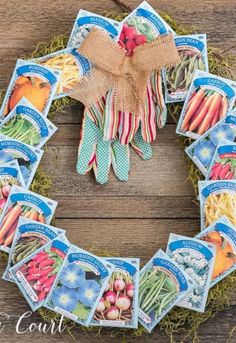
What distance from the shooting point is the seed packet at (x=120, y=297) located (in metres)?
1.53

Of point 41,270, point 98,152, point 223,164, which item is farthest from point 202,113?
point 41,270

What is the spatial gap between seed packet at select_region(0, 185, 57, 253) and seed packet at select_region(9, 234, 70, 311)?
1.9 inches

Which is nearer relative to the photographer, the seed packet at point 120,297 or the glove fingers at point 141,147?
the seed packet at point 120,297

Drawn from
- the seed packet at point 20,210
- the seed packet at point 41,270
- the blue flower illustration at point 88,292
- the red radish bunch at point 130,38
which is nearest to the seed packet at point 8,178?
the seed packet at point 20,210

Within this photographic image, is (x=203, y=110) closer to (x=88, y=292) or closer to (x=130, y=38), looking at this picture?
(x=130, y=38)

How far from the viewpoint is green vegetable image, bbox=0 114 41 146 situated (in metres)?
1.59

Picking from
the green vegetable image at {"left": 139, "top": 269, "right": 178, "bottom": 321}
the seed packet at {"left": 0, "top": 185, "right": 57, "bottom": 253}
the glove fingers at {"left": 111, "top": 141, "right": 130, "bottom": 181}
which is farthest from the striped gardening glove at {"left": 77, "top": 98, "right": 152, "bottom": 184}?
the green vegetable image at {"left": 139, "top": 269, "right": 178, "bottom": 321}

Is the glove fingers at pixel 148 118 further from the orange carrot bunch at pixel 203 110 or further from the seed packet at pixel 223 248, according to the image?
the seed packet at pixel 223 248

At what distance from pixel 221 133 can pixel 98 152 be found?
0.79ft

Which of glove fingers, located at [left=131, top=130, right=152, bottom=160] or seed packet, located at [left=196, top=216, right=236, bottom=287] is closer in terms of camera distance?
seed packet, located at [left=196, top=216, right=236, bottom=287]

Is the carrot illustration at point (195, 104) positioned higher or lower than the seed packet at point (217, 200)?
higher

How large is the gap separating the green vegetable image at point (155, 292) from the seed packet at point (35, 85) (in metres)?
0.37

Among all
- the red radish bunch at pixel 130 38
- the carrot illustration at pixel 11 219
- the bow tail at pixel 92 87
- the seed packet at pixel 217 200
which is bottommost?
the carrot illustration at pixel 11 219

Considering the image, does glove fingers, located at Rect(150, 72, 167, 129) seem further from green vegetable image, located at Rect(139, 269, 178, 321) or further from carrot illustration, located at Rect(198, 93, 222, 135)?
green vegetable image, located at Rect(139, 269, 178, 321)
